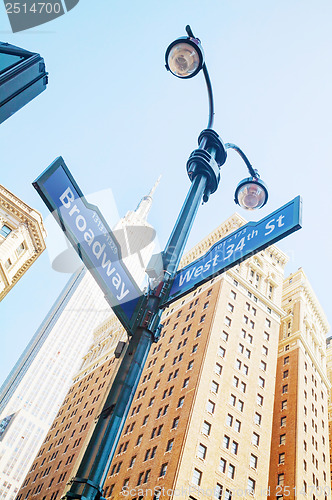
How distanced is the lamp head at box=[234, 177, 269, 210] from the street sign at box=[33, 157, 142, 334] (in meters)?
4.48

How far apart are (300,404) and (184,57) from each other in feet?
198

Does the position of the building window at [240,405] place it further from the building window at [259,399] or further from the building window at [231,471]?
the building window at [231,471]

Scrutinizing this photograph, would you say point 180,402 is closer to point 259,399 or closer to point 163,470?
point 163,470

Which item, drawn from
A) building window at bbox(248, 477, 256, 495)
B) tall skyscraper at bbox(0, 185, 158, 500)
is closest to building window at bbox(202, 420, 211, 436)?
building window at bbox(248, 477, 256, 495)

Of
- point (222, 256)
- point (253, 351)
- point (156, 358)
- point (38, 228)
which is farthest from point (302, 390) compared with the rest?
point (222, 256)

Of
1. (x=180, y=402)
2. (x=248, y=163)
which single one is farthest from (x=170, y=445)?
(x=248, y=163)

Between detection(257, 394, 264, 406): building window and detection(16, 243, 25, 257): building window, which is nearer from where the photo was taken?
detection(16, 243, 25, 257): building window

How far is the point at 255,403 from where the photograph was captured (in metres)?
50.2

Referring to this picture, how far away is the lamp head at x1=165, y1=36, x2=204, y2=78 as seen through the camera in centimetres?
769

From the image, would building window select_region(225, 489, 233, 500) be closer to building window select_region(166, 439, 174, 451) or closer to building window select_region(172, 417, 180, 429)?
building window select_region(166, 439, 174, 451)

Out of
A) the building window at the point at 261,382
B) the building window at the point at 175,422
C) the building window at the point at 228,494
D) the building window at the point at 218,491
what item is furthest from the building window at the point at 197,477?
the building window at the point at 261,382

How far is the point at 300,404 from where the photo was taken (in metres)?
58.6

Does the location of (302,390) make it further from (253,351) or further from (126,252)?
(126,252)

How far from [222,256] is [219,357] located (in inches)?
1851
